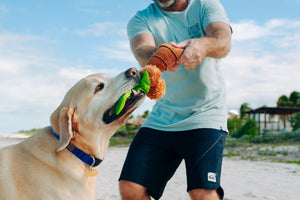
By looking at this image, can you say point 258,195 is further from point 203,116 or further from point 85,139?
point 85,139

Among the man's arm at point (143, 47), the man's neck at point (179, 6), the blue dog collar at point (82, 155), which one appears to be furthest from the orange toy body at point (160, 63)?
the man's neck at point (179, 6)

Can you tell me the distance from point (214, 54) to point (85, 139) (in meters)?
1.49

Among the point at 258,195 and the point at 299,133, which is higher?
the point at 258,195

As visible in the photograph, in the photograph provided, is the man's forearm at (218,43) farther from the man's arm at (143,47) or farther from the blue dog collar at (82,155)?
the blue dog collar at (82,155)

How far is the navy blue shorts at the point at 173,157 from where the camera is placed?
10.6 ft

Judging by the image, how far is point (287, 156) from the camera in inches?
499

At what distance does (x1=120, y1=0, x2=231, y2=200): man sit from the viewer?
325 cm

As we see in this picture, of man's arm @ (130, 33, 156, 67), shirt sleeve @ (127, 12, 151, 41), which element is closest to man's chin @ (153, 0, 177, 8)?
shirt sleeve @ (127, 12, 151, 41)

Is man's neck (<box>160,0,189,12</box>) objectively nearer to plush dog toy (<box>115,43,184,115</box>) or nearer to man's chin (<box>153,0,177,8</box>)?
man's chin (<box>153,0,177,8</box>)

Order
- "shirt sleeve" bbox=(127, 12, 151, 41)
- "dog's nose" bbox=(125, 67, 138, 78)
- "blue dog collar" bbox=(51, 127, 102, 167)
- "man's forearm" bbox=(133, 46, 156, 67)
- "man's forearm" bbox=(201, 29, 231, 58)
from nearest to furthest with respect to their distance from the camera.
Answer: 1. "blue dog collar" bbox=(51, 127, 102, 167)
2. "dog's nose" bbox=(125, 67, 138, 78)
3. "man's forearm" bbox=(201, 29, 231, 58)
4. "man's forearm" bbox=(133, 46, 156, 67)
5. "shirt sleeve" bbox=(127, 12, 151, 41)

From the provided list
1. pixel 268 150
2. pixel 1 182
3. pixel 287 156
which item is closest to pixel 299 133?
pixel 268 150

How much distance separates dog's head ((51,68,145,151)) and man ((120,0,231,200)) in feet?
1.86

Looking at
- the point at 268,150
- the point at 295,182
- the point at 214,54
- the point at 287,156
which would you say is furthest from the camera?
the point at 268,150

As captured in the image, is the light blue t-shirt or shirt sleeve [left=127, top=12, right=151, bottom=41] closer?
the light blue t-shirt
